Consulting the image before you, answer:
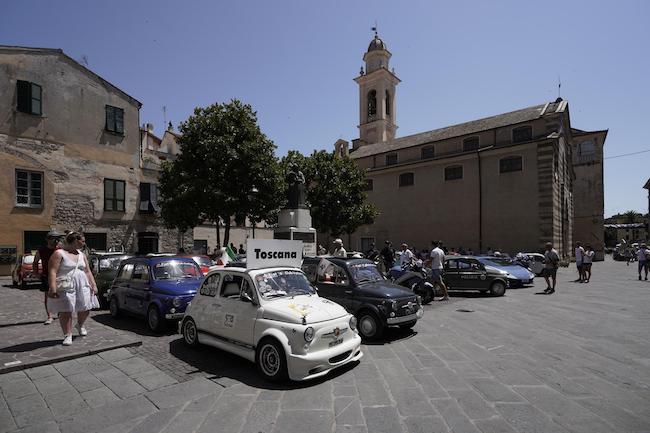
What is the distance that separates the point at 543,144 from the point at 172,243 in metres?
27.9

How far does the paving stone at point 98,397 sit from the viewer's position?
4.62 metres

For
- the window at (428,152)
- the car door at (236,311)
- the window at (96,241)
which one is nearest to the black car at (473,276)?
the car door at (236,311)

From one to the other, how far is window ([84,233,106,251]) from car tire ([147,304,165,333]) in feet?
53.2

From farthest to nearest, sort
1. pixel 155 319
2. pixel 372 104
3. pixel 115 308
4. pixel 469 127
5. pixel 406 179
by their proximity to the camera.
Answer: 1. pixel 372 104
2. pixel 406 179
3. pixel 469 127
4. pixel 115 308
5. pixel 155 319

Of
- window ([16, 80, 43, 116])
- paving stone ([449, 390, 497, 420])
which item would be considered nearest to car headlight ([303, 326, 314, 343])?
paving stone ([449, 390, 497, 420])

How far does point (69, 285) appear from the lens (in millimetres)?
6492

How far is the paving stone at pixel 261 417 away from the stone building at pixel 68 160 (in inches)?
820

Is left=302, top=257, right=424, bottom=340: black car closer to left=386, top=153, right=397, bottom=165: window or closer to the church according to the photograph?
the church

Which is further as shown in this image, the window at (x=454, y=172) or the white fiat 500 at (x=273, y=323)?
the window at (x=454, y=172)

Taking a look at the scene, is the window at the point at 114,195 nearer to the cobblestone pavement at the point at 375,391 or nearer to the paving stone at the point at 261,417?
the cobblestone pavement at the point at 375,391

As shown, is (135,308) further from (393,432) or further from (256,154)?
(256,154)

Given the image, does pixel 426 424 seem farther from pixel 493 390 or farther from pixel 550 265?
pixel 550 265

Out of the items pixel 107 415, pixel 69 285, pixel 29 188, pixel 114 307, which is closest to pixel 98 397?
pixel 107 415

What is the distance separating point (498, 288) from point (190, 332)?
39.0 feet
